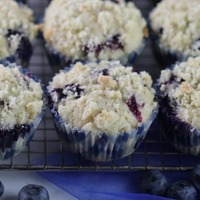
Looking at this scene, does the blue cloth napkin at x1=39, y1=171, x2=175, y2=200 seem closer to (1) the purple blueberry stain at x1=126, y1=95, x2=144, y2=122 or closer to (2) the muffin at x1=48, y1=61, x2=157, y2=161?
(2) the muffin at x1=48, y1=61, x2=157, y2=161

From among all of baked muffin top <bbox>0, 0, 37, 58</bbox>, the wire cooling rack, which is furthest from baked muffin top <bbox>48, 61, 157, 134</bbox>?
baked muffin top <bbox>0, 0, 37, 58</bbox>

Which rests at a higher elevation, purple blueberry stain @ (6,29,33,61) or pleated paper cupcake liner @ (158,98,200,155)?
purple blueberry stain @ (6,29,33,61)

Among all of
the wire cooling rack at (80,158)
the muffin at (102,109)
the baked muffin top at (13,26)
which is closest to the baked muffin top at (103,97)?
the muffin at (102,109)

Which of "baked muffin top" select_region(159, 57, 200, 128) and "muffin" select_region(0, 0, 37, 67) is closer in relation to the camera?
"baked muffin top" select_region(159, 57, 200, 128)

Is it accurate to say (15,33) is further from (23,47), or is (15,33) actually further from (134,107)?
(134,107)

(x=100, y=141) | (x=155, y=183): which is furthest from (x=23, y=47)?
(x=155, y=183)

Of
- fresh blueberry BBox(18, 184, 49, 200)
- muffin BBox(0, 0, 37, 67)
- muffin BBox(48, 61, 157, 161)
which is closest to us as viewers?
fresh blueberry BBox(18, 184, 49, 200)
